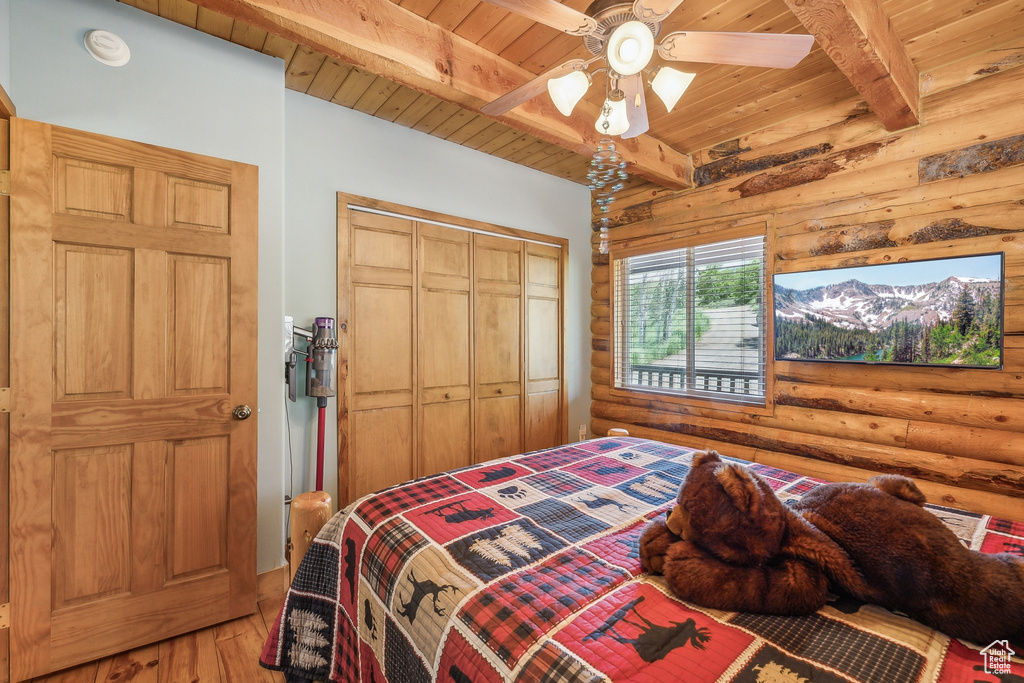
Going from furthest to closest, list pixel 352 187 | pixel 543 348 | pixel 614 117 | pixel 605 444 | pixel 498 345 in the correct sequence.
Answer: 1. pixel 543 348
2. pixel 498 345
3. pixel 352 187
4. pixel 605 444
5. pixel 614 117

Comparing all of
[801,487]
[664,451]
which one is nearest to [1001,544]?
[801,487]

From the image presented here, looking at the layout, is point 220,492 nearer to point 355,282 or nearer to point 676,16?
point 355,282

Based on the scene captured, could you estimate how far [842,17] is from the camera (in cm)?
166

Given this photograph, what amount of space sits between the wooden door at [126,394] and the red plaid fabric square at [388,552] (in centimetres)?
111

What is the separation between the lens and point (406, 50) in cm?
195

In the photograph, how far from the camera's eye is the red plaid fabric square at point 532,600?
93 centimetres

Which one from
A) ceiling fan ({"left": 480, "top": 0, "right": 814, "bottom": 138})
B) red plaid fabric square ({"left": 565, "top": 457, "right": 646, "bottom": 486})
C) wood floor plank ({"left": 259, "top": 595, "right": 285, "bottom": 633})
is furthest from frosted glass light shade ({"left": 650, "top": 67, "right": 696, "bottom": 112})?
wood floor plank ({"left": 259, "top": 595, "right": 285, "bottom": 633})

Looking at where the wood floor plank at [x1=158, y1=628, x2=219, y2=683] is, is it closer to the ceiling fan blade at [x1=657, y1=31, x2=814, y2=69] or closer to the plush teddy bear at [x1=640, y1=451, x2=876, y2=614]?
the plush teddy bear at [x1=640, y1=451, x2=876, y2=614]

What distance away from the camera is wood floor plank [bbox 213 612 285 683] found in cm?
173

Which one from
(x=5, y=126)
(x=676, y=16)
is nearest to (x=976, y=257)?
(x=676, y=16)

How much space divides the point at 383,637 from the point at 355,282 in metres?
2.12

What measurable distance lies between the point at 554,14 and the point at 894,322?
2.35 metres

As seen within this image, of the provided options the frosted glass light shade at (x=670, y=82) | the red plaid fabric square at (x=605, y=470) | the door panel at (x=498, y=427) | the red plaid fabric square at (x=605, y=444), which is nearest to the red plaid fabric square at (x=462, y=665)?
the red plaid fabric square at (x=605, y=470)

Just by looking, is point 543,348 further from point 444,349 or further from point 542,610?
point 542,610
